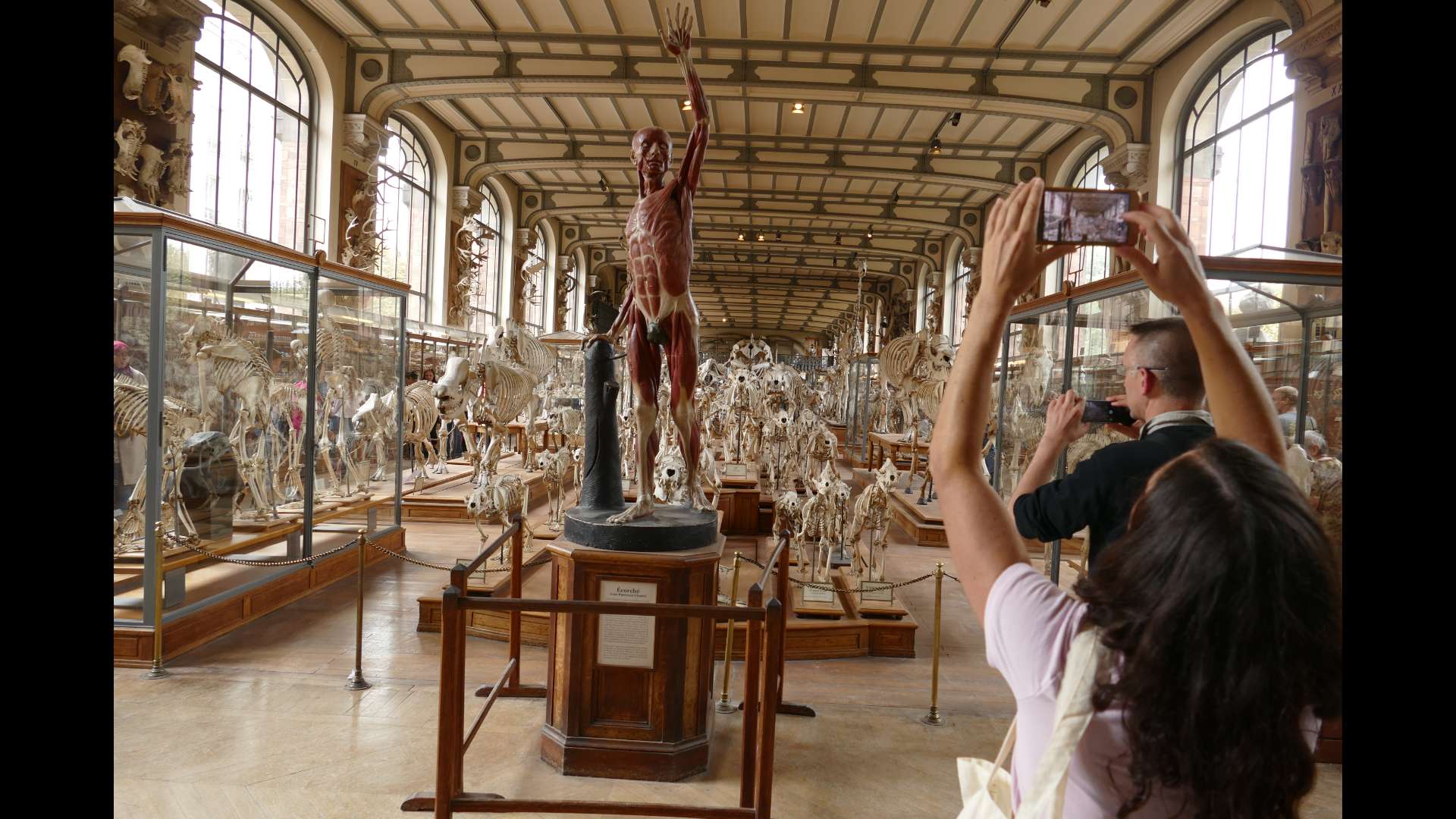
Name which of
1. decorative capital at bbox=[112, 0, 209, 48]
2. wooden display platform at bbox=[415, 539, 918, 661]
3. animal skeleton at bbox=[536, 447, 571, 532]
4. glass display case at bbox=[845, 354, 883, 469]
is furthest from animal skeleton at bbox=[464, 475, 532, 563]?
glass display case at bbox=[845, 354, 883, 469]

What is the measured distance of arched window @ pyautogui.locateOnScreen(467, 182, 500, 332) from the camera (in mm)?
21734

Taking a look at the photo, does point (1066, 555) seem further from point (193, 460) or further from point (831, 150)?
point (831, 150)

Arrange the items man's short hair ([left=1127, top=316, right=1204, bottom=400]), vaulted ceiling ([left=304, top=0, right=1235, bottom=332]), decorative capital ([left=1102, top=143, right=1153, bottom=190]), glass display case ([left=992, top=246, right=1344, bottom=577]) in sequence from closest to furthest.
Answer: man's short hair ([left=1127, top=316, right=1204, bottom=400])
glass display case ([left=992, top=246, right=1344, bottom=577])
vaulted ceiling ([left=304, top=0, right=1235, bottom=332])
decorative capital ([left=1102, top=143, right=1153, bottom=190])

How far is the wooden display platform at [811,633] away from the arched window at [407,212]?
460 inches

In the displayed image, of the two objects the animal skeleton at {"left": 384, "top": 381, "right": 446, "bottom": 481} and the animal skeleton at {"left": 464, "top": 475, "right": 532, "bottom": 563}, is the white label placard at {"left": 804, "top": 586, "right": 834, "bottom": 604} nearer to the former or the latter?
the animal skeleton at {"left": 464, "top": 475, "right": 532, "bottom": 563}

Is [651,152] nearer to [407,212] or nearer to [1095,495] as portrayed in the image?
[1095,495]

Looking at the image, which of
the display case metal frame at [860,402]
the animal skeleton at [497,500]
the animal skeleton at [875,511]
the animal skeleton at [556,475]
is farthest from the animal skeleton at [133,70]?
the display case metal frame at [860,402]

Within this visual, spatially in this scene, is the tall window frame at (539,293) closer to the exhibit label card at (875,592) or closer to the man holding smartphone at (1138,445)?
the exhibit label card at (875,592)

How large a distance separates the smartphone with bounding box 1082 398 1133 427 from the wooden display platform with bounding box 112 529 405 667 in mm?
4567

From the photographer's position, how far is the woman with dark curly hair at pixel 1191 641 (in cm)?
81

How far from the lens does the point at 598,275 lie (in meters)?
33.8

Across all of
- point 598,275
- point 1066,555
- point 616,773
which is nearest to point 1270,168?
point 1066,555

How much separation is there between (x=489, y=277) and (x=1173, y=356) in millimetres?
22260

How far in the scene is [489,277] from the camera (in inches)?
891
